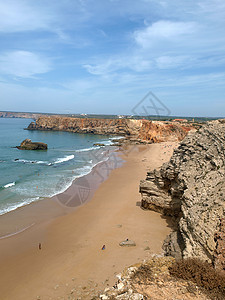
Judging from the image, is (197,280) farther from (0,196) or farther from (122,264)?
(0,196)

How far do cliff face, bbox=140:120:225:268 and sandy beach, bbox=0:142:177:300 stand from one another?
1.46 meters

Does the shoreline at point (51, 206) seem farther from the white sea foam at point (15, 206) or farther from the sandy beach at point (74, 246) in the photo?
the white sea foam at point (15, 206)

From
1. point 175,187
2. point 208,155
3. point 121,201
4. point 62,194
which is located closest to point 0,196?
point 62,194

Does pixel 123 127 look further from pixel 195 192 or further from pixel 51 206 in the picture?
pixel 195 192

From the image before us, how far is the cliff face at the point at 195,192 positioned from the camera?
823cm

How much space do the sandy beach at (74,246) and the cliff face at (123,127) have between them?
48.9m

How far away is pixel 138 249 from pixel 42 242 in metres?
6.38

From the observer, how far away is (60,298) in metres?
8.36

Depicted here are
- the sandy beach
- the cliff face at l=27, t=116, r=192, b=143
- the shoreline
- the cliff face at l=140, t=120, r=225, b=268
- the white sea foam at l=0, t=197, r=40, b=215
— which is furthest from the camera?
the cliff face at l=27, t=116, r=192, b=143

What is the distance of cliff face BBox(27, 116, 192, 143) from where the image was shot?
214 feet

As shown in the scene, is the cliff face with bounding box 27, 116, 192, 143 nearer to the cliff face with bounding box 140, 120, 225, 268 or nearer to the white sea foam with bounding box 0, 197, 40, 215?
the white sea foam with bounding box 0, 197, 40, 215

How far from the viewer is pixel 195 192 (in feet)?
32.9

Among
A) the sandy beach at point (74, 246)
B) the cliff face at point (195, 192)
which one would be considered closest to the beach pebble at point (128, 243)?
the sandy beach at point (74, 246)

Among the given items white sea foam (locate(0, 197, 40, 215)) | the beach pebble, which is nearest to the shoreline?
white sea foam (locate(0, 197, 40, 215))
